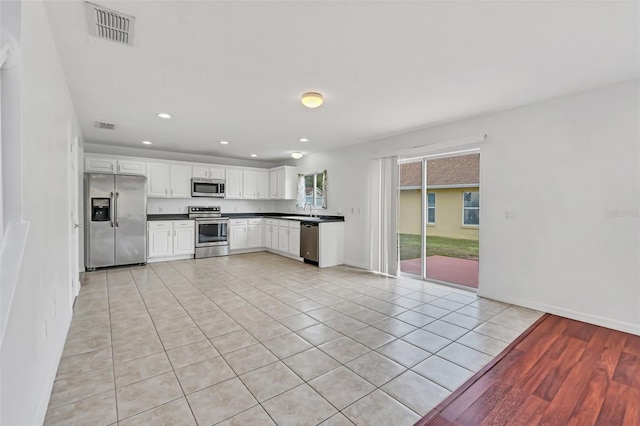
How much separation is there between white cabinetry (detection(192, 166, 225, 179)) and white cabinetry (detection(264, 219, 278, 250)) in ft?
5.42

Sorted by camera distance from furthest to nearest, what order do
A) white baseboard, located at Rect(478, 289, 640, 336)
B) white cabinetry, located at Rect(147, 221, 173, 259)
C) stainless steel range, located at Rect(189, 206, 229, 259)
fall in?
stainless steel range, located at Rect(189, 206, 229, 259) → white cabinetry, located at Rect(147, 221, 173, 259) → white baseboard, located at Rect(478, 289, 640, 336)

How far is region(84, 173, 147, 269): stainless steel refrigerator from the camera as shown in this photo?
5.35m

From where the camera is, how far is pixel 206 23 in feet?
6.82

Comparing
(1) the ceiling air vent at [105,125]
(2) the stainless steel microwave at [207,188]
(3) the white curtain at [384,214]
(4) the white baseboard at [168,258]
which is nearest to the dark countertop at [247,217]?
(2) the stainless steel microwave at [207,188]

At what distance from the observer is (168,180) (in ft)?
21.6

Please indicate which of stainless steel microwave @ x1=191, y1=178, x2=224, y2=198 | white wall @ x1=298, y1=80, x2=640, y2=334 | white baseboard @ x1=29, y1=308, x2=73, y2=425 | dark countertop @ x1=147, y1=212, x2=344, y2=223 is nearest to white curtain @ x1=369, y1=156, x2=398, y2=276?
dark countertop @ x1=147, y1=212, x2=344, y2=223

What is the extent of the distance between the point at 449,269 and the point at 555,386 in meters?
3.67

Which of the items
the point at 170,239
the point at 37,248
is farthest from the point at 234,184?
the point at 37,248

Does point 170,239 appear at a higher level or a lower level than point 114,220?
lower

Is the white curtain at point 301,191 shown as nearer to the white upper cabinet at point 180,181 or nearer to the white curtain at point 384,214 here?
the white curtain at point 384,214

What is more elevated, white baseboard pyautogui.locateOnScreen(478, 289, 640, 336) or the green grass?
the green grass

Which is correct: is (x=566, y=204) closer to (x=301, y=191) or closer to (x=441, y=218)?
(x=441, y=218)

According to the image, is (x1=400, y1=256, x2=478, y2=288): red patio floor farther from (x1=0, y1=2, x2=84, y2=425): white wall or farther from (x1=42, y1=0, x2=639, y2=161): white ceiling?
(x1=0, y1=2, x2=84, y2=425): white wall

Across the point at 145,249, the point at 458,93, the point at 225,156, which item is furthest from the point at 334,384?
the point at 225,156
